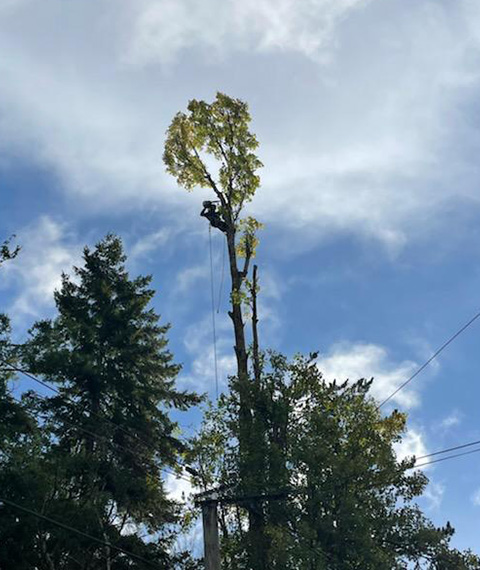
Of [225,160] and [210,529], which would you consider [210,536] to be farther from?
[225,160]

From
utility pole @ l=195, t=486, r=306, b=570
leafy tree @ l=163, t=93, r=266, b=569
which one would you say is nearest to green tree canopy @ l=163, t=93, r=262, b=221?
leafy tree @ l=163, t=93, r=266, b=569

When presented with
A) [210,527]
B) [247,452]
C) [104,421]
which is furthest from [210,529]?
[104,421]

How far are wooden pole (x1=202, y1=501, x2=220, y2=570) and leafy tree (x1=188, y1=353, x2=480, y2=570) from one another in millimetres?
2235

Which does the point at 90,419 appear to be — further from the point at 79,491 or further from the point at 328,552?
the point at 328,552

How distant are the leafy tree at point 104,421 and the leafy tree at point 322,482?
2.78 m

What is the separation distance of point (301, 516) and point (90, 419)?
Result: 8226 mm

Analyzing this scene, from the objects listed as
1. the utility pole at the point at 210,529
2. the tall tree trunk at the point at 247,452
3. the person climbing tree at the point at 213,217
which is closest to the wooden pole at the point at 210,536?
the utility pole at the point at 210,529

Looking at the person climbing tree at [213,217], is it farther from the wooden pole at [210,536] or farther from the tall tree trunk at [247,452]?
the wooden pole at [210,536]

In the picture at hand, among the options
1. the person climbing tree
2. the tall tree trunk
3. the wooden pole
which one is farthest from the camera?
the person climbing tree

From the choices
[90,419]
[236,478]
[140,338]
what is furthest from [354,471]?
[140,338]

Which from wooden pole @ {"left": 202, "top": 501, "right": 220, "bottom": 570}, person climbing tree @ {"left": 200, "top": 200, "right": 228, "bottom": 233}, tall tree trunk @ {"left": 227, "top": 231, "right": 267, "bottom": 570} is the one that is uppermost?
person climbing tree @ {"left": 200, "top": 200, "right": 228, "bottom": 233}

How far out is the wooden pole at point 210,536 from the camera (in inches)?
451

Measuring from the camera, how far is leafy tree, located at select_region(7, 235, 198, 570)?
57.0 feet

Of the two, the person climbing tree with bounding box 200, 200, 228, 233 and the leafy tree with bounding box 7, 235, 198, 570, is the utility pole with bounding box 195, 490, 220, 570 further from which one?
the person climbing tree with bounding box 200, 200, 228, 233
